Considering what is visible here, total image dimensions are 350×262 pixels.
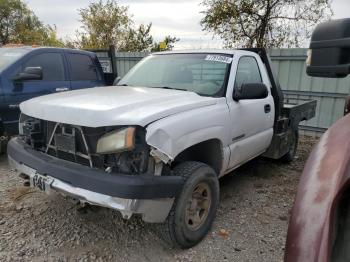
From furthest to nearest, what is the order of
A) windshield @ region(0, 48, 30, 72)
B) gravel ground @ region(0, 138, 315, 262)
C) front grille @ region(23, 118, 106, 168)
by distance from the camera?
windshield @ region(0, 48, 30, 72), gravel ground @ region(0, 138, 315, 262), front grille @ region(23, 118, 106, 168)

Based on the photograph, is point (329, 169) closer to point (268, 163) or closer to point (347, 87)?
point (268, 163)

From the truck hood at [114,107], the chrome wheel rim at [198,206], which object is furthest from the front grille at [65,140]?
the chrome wheel rim at [198,206]

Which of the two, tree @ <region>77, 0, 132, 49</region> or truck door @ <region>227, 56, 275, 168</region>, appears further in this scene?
tree @ <region>77, 0, 132, 49</region>

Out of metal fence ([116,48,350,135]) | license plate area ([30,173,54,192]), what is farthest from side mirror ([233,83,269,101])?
metal fence ([116,48,350,135])

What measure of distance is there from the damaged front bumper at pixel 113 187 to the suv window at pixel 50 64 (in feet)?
10.5

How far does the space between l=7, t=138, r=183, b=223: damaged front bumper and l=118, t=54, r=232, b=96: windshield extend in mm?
1293

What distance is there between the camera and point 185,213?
2770 mm

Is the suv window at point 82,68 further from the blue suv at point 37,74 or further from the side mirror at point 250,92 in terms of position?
the side mirror at point 250,92

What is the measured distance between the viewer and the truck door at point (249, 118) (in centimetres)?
347

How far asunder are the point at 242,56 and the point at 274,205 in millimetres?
1890

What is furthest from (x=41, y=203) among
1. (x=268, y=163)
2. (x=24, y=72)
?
(x=268, y=163)

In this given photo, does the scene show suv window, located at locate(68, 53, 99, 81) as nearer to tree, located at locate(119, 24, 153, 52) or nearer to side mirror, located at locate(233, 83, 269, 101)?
side mirror, located at locate(233, 83, 269, 101)

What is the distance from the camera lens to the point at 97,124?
7.62 feet

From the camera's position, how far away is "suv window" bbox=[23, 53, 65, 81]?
542cm
